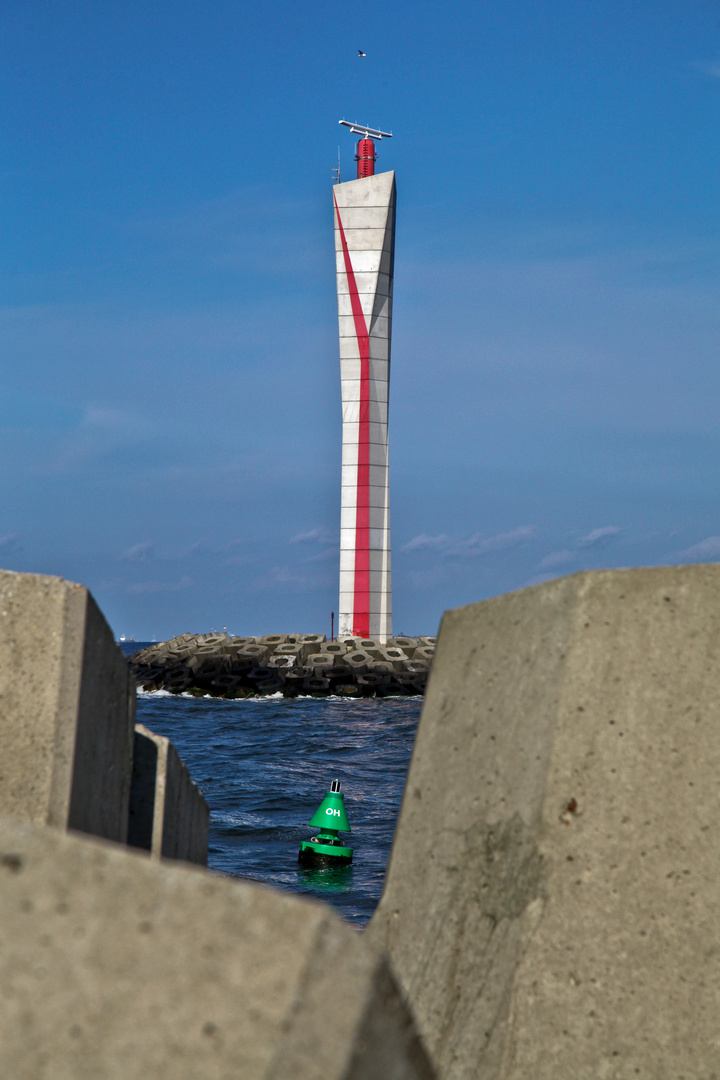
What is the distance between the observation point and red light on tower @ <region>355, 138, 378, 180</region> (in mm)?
36688

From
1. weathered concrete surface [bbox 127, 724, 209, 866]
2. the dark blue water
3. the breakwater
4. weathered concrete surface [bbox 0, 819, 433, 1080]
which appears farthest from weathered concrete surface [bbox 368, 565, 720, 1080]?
the breakwater

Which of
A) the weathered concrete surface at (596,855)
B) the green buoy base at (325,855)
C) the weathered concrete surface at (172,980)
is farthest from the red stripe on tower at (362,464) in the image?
the weathered concrete surface at (172,980)

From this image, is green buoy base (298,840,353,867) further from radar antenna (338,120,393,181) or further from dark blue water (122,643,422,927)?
radar antenna (338,120,393,181)

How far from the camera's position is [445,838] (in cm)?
285

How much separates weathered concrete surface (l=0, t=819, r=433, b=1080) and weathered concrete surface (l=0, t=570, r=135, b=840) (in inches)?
59.4

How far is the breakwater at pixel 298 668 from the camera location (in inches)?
1341

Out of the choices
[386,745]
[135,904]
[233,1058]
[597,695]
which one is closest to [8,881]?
[135,904]

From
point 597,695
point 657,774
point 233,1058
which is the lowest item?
point 233,1058

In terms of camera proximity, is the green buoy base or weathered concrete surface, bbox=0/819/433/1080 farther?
the green buoy base

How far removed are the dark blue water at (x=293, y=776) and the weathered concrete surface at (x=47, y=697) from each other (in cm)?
587

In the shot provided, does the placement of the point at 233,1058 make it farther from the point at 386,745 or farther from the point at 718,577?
the point at 386,745

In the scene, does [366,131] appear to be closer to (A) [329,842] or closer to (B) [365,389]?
(B) [365,389]

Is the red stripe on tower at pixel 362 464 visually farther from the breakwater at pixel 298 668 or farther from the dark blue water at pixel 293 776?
the dark blue water at pixel 293 776

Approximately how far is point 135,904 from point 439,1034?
5.00 feet
